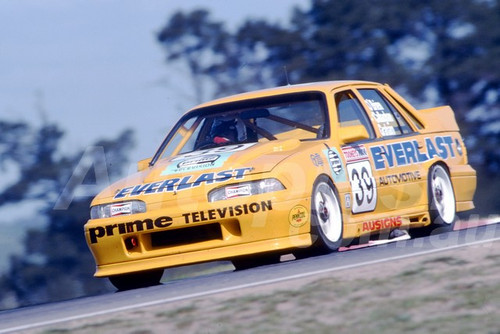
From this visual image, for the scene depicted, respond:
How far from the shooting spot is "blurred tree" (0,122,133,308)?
17.2m

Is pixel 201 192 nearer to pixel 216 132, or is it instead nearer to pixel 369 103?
pixel 216 132

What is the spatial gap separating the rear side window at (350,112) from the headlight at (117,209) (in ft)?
6.71

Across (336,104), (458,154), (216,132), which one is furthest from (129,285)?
(458,154)

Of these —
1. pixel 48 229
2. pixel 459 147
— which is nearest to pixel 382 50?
pixel 48 229

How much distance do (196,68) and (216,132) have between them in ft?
50.6

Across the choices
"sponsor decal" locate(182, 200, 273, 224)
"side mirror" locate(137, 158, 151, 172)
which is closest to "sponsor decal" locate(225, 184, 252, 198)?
"sponsor decal" locate(182, 200, 273, 224)

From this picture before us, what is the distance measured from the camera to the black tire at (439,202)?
9.07m

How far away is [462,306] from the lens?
4914 millimetres

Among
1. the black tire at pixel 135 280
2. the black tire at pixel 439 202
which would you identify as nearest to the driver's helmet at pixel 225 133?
the black tire at pixel 135 280

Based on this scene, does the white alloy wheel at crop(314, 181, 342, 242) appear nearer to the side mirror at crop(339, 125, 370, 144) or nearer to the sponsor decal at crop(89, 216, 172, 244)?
the side mirror at crop(339, 125, 370, 144)

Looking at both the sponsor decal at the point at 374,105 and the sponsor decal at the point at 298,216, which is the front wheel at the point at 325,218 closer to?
the sponsor decal at the point at 298,216

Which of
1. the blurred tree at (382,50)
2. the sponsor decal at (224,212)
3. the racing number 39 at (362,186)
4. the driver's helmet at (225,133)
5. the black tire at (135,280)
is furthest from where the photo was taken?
the blurred tree at (382,50)

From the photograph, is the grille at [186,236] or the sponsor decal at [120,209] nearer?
the grille at [186,236]

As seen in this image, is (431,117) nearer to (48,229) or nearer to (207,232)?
(207,232)
